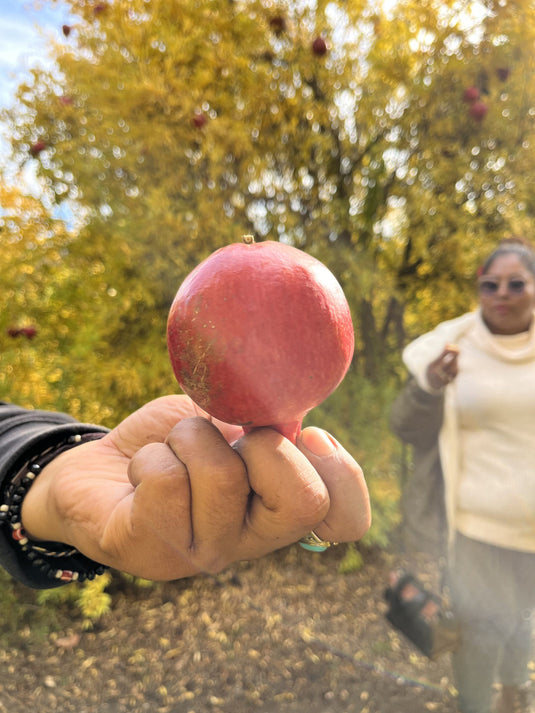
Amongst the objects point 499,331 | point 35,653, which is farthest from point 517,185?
point 35,653

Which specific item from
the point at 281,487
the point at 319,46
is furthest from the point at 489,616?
the point at 319,46

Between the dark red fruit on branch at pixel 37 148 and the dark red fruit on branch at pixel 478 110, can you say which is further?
the dark red fruit on branch at pixel 37 148

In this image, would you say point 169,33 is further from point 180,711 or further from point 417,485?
point 180,711

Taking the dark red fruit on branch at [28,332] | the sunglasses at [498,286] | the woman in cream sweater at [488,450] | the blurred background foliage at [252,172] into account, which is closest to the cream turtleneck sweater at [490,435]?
the woman in cream sweater at [488,450]

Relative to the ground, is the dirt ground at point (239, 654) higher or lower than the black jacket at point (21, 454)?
lower

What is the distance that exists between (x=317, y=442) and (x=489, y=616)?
207 cm

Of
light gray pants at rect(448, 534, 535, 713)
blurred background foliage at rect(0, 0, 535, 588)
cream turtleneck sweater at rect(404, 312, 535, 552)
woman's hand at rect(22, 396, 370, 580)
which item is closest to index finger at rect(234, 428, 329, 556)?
woman's hand at rect(22, 396, 370, 580)

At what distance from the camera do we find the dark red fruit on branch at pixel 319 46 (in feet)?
10.9

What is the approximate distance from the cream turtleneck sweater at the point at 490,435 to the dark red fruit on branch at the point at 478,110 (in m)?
1.55

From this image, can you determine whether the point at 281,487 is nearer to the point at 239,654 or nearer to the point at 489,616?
the point at 489,616

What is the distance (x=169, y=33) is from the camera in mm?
3172

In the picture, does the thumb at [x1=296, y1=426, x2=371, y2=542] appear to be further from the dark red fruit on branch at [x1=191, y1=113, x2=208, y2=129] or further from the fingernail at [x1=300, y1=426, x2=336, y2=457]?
the dark red fruit on branch at [x1=191, y1=113, x2=208, y2=129]

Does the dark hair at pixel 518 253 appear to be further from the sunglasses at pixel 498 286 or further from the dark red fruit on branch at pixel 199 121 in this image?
the dark red fruit on branch at pixel 199 121

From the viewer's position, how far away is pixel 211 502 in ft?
2.80
